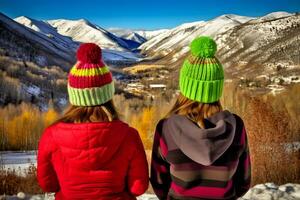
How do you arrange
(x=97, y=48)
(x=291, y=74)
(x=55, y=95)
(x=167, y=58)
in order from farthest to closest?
(x=167, y=58), (x=291, y=74), (x=55, y=95), (x=97, y=48)

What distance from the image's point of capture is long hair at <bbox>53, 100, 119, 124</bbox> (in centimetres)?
222

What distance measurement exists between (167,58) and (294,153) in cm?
15250

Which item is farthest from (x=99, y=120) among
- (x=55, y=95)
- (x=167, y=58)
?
(x=167, y=58)

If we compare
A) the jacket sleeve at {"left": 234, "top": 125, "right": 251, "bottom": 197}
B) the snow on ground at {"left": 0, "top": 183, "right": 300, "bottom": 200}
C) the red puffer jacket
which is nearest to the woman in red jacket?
the red puffer jacket

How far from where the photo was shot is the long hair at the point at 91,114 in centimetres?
222

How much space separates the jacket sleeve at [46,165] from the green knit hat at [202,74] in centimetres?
78

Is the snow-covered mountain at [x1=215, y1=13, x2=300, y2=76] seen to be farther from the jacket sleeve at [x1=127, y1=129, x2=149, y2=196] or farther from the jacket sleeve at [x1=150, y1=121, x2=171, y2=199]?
the jacket sleeve at [x1=127, y1=129, x2=149, y2=196]

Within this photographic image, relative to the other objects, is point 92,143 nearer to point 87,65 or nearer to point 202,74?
point 87,65

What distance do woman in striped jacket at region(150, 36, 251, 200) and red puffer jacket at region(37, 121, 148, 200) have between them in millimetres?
177

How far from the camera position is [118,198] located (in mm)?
2287

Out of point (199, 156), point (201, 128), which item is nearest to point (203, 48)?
point (201, 128)

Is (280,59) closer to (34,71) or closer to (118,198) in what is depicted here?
(34,71)

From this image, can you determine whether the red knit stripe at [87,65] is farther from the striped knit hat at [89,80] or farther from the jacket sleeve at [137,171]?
the jacket sleeve at [137,171]

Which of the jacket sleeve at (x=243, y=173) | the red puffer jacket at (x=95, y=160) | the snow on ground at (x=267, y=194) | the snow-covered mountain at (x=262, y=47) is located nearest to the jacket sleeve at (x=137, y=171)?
the red puffer jacket at (x=95, y=160)
